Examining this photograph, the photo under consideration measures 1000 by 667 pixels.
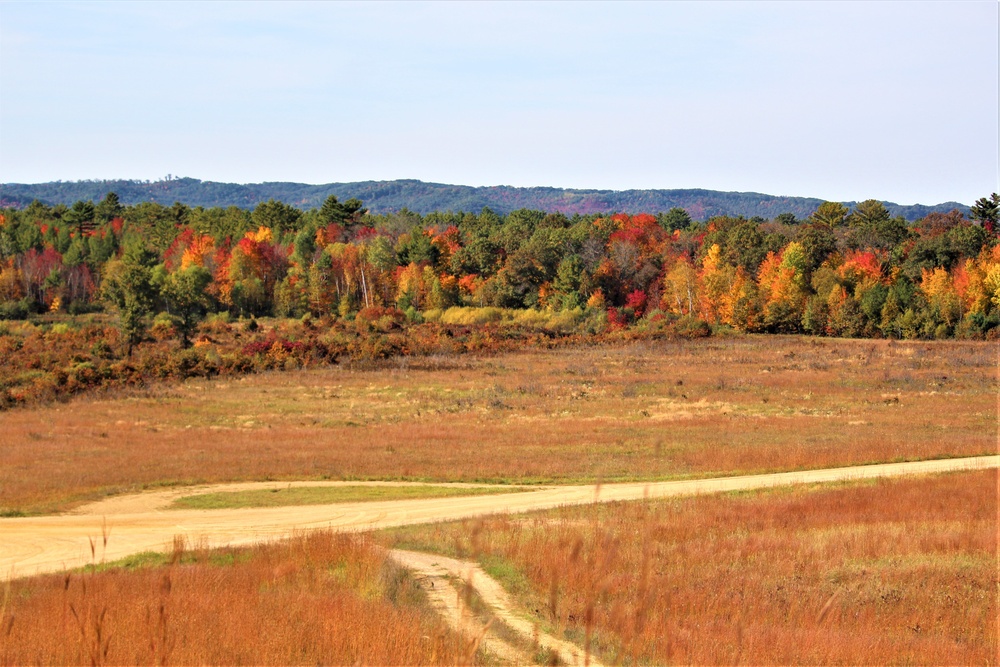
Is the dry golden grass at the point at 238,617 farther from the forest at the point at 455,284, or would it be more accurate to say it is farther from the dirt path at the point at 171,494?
the forest at the point at 455,284

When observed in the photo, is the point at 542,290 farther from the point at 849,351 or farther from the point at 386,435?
the point at 386,435

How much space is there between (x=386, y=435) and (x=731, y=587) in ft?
82.2

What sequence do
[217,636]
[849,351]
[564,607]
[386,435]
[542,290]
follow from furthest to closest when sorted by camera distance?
[542,290]
[849,351]
[386,435]
[564,607]
[217,636]

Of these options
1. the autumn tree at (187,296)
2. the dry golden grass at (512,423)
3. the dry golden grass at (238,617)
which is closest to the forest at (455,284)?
the autumn tree at (187,296)

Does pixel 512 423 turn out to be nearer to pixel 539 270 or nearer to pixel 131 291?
pixel 131 291

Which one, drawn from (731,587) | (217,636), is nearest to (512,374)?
(731,587)

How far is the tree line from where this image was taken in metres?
93.5

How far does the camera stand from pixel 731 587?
14.4 metres

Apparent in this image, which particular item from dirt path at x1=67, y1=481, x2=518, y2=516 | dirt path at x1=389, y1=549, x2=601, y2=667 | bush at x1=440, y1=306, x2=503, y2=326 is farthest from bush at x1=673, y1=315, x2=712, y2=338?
dirt path at x1=389, y1=549, x2=601, y2=667

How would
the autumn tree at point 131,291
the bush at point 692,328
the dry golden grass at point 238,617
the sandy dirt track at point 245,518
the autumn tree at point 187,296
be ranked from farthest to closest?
the bush at point 692,328 → the autumn tree at point 187,296 → the autumn tree at point 131,291 → the sandy dirt track at point 245,518 → the dry golden grass at point 238,617

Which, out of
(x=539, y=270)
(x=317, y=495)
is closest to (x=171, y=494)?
(x=317, y=495)

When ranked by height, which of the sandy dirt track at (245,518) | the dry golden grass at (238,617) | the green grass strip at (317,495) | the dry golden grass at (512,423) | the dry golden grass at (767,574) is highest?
the dry golden grass at (238,617)

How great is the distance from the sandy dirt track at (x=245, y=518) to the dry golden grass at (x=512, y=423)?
166 cm

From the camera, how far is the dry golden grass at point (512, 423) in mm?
29484
